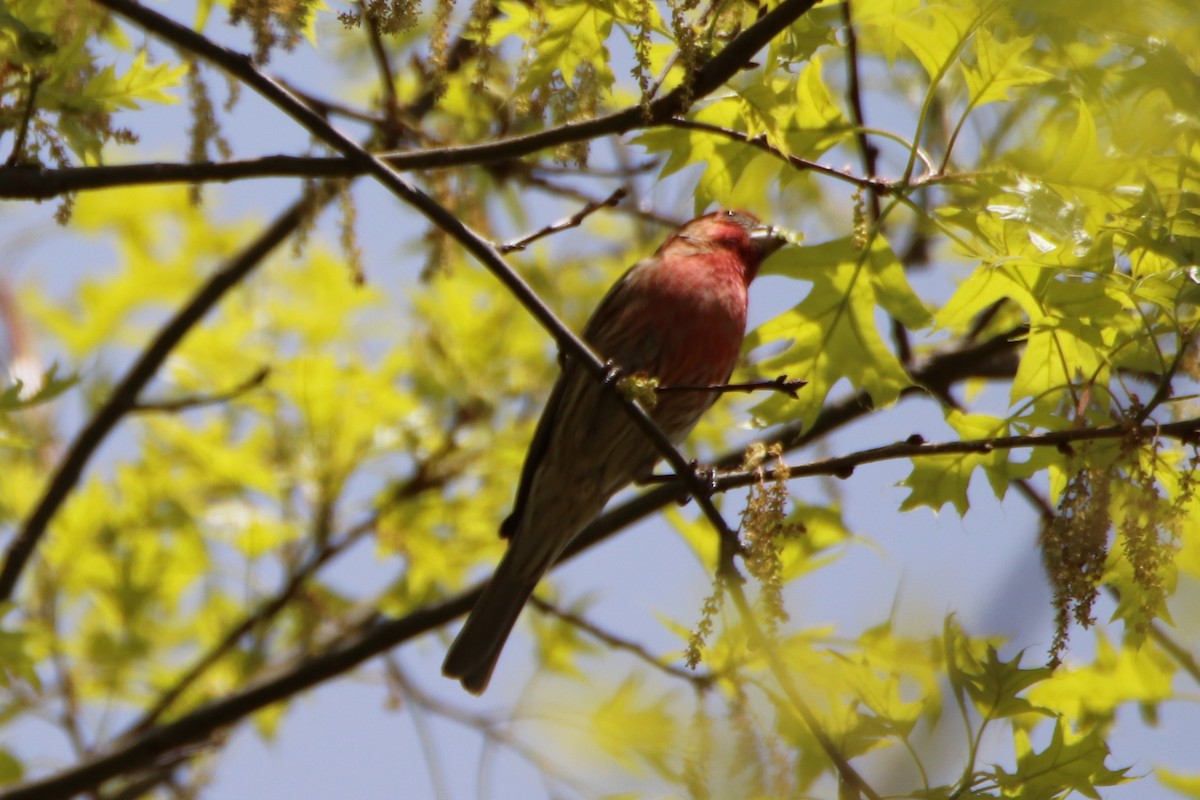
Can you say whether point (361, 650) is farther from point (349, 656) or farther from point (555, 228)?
point (555, 228)

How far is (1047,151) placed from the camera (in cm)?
356

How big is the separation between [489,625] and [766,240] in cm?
208

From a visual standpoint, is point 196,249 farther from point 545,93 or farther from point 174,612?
point 545,93

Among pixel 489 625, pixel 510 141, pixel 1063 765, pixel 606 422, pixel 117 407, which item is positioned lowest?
pixel 1063 765

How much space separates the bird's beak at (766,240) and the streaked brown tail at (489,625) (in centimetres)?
173

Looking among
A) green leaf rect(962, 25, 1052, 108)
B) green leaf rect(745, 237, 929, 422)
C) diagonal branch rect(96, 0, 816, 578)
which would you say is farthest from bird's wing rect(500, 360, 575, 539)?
green leaf rect(962, 25, 1052, 108)

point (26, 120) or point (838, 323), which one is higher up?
point (26, 120)

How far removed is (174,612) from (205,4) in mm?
3483

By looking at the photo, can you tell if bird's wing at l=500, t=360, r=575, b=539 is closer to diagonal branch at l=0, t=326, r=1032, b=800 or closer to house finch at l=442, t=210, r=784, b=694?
house finch at l=442, t=210, r=784, b=694

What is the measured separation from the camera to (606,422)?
549 cm

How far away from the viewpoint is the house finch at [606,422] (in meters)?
5.46

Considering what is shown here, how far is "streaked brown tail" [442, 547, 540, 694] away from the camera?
558 cm

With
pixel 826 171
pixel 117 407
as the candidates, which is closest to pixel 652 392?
pixel 826 171

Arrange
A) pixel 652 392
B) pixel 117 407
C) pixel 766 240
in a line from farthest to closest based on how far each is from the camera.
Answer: pixel 766 240
pixel 117 407
pixel 652 392
